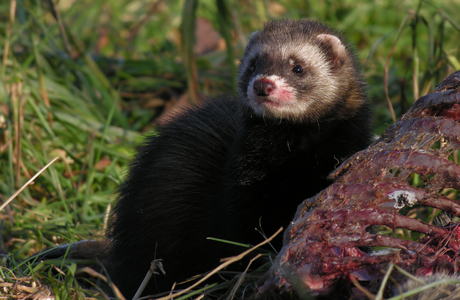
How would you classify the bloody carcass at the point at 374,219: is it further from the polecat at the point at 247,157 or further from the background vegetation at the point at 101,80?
the background vegetation at the point at 101,80

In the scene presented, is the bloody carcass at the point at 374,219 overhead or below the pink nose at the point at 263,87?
below

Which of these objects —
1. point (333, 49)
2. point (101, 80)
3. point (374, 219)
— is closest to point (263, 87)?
point (333, 49)

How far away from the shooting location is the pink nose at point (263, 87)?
2.50 m

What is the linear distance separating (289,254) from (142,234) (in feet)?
3.97

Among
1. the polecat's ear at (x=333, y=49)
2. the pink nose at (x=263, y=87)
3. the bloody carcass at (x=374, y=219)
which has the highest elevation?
the pink nose at (x=263, y=87)

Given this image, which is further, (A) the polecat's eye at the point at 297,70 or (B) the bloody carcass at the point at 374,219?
(A) the polecat's eye at the point at 297,70

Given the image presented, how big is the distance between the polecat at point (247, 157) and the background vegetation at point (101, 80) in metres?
0.33

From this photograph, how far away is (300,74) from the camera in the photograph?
2.74 m

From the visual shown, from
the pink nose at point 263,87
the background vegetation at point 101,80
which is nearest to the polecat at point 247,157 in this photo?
the pink nose at point 263,87

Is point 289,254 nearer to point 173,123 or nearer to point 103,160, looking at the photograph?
point 173,123

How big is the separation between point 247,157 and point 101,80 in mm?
2682

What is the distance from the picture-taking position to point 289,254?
71.6 inches

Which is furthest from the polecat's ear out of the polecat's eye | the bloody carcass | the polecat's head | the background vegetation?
the bloody carcass

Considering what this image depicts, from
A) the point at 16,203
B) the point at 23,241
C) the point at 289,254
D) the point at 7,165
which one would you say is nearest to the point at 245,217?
the point at 289,254
